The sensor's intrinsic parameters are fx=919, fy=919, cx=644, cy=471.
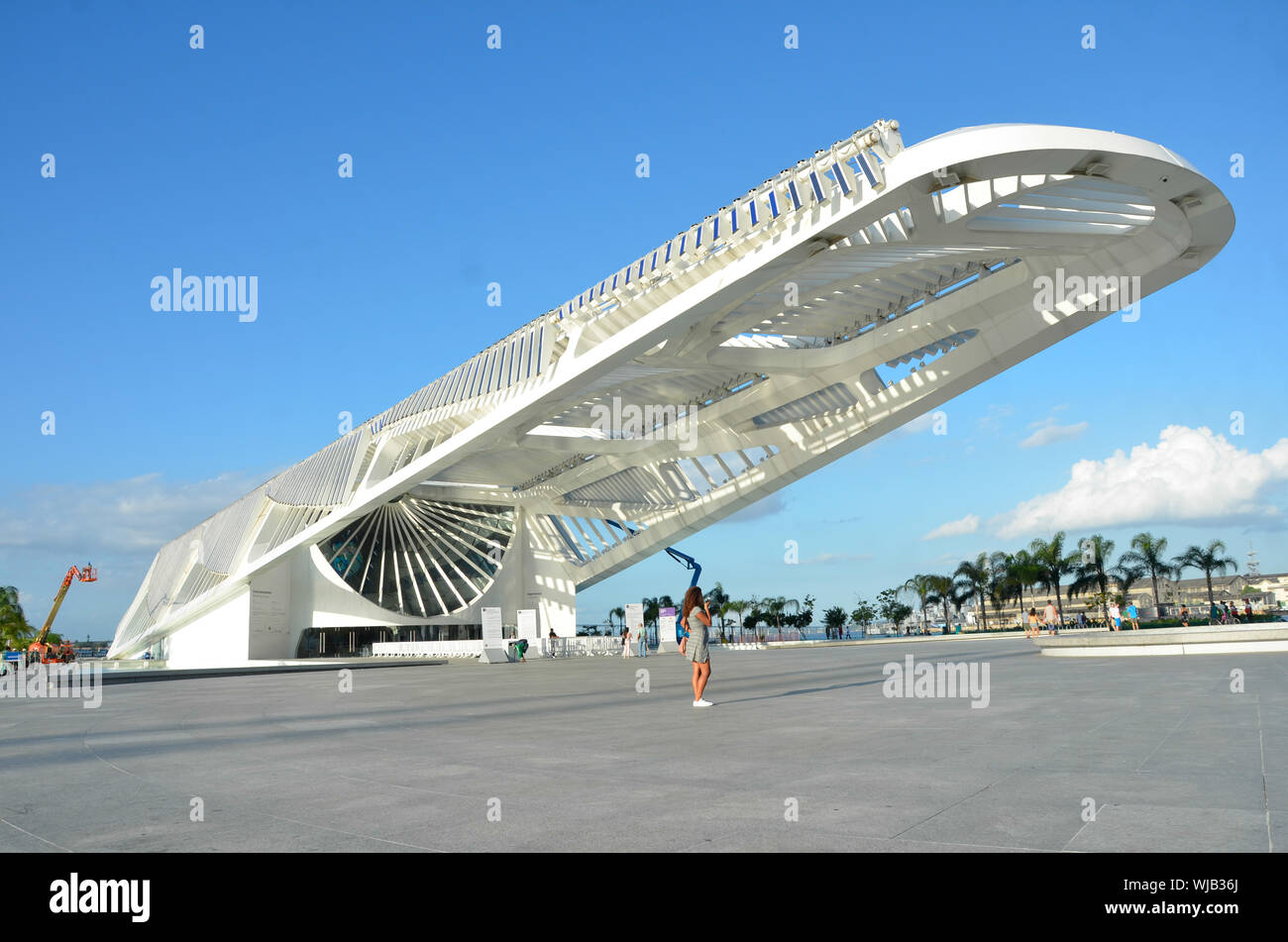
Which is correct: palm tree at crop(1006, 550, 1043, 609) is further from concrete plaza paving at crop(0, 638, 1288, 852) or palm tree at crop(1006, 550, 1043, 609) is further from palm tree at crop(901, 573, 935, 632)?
concrete plaza paving at crop(0, 638, 1288, 852)

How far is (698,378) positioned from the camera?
2827 centimetres

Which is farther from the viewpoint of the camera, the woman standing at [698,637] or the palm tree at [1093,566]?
the palm tree at [1093,566]

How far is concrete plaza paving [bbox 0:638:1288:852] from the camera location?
3400mm

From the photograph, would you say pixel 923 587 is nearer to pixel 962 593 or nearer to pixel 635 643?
pixel 962 593

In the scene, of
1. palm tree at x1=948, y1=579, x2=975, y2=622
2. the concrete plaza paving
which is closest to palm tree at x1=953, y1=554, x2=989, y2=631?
palm tree at x1=948, y1=579, x2=975, y2=622

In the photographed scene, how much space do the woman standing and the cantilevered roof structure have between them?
926 cm

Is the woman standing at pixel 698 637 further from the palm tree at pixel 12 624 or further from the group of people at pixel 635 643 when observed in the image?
the palm tree at pixel 12 624

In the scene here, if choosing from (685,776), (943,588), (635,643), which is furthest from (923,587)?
(685,776)

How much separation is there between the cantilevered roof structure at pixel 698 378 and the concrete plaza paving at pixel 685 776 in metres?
9.88

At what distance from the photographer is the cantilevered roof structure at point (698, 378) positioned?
54.7ft

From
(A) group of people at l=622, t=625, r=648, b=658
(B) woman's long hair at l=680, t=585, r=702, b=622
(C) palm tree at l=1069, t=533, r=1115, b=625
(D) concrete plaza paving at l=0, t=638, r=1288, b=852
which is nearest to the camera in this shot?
(D) concrete plaza paving at l=0, t=638, r=1288, b=852

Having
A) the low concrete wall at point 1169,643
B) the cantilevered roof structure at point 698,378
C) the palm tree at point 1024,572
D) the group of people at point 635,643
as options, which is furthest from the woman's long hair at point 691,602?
the palm tree at point 1024,572

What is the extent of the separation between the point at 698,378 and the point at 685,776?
2384 cm
